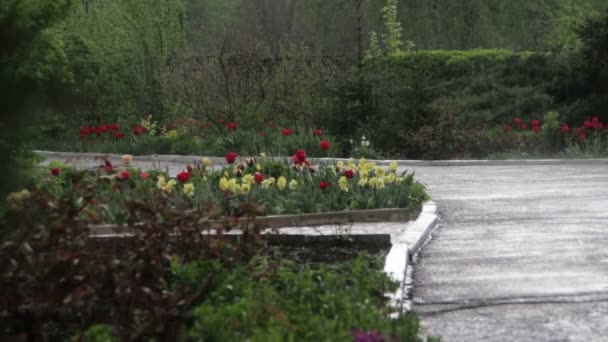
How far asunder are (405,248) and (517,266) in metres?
0.97

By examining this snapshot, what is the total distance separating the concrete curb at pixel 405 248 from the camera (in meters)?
7.07

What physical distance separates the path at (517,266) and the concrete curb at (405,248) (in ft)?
0.38

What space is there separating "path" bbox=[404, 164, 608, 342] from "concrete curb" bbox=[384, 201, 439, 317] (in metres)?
0.12

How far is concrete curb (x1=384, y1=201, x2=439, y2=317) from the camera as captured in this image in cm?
707

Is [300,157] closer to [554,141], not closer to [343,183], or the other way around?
[343,183]

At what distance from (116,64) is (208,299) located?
21.0 metres

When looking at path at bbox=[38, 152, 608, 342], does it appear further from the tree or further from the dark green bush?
the dark green bush

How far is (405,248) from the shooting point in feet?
29.3

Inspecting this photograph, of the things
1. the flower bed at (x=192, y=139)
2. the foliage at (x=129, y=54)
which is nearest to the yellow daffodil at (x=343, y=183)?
the flower bed at (x=192, y=139)

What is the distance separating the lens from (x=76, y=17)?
27.6 metres

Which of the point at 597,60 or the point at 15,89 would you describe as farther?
the point at 597,60

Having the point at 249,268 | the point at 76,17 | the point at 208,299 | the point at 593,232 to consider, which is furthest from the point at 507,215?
the point at 76,17

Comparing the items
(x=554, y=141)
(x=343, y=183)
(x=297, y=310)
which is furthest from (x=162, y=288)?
(x=554, y=141)

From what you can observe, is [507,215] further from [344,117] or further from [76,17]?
[76,17]
